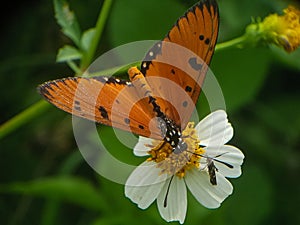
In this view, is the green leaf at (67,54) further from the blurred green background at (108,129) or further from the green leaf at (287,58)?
the green leaf at (287,58)

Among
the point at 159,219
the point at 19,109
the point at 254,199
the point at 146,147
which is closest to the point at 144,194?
the point at 146,147

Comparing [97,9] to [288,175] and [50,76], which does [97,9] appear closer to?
[50,76]

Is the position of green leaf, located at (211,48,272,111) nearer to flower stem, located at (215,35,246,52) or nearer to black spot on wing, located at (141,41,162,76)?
flower stem, located at (215,35,246,52)

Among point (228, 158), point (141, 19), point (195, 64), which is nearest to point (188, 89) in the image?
point (195, 64)

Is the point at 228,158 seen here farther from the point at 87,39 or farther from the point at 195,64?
the point at 87,39

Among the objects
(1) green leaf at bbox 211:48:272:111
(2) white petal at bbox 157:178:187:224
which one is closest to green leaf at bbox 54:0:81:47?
(2) white petal at bbox 157:178:187:224

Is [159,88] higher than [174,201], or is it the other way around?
Answer: [159,88]

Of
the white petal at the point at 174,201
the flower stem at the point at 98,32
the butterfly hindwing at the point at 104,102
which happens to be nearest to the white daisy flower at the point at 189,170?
the white petal at the point at 174,201
